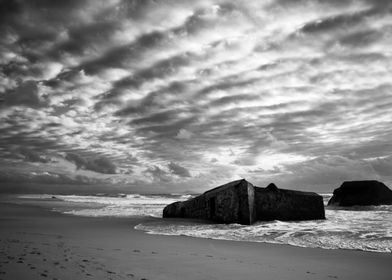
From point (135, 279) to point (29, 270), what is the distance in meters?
0.94


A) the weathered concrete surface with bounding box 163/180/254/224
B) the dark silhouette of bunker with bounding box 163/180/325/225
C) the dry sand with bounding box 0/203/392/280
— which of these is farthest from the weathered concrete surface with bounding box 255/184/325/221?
the dry sand with bounding box 0/203/392/280

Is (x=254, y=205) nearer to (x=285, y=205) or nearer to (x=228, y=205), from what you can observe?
(x=228, y=205)

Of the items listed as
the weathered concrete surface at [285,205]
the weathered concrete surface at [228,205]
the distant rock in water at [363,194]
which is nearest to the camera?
the weathered concrete surface at [228,205]

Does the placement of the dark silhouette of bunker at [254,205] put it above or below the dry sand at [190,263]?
above

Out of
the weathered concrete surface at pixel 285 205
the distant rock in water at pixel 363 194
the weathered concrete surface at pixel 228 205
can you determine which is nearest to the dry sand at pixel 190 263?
the weathered concrete surface at pixel 228 205

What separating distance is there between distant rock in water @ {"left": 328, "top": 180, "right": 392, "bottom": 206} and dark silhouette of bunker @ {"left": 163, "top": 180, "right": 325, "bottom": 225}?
21.4 feet

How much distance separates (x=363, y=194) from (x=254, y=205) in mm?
8794

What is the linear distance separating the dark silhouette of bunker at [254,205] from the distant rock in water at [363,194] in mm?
6523

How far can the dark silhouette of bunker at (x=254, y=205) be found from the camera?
7.69 metres

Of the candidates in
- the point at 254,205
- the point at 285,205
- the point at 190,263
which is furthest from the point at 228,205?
the point at 190,263

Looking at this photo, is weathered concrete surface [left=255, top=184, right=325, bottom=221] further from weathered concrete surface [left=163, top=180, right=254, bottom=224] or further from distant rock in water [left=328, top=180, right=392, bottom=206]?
distant rock in water [left=328, top=180, right=392, bottom=206]

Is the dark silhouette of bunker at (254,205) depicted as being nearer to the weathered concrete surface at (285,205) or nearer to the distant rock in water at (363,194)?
the weathered concrete surface at (285,205)

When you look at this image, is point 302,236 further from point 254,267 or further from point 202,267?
point 202,267

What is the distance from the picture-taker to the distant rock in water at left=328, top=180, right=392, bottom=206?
13.9 meters
